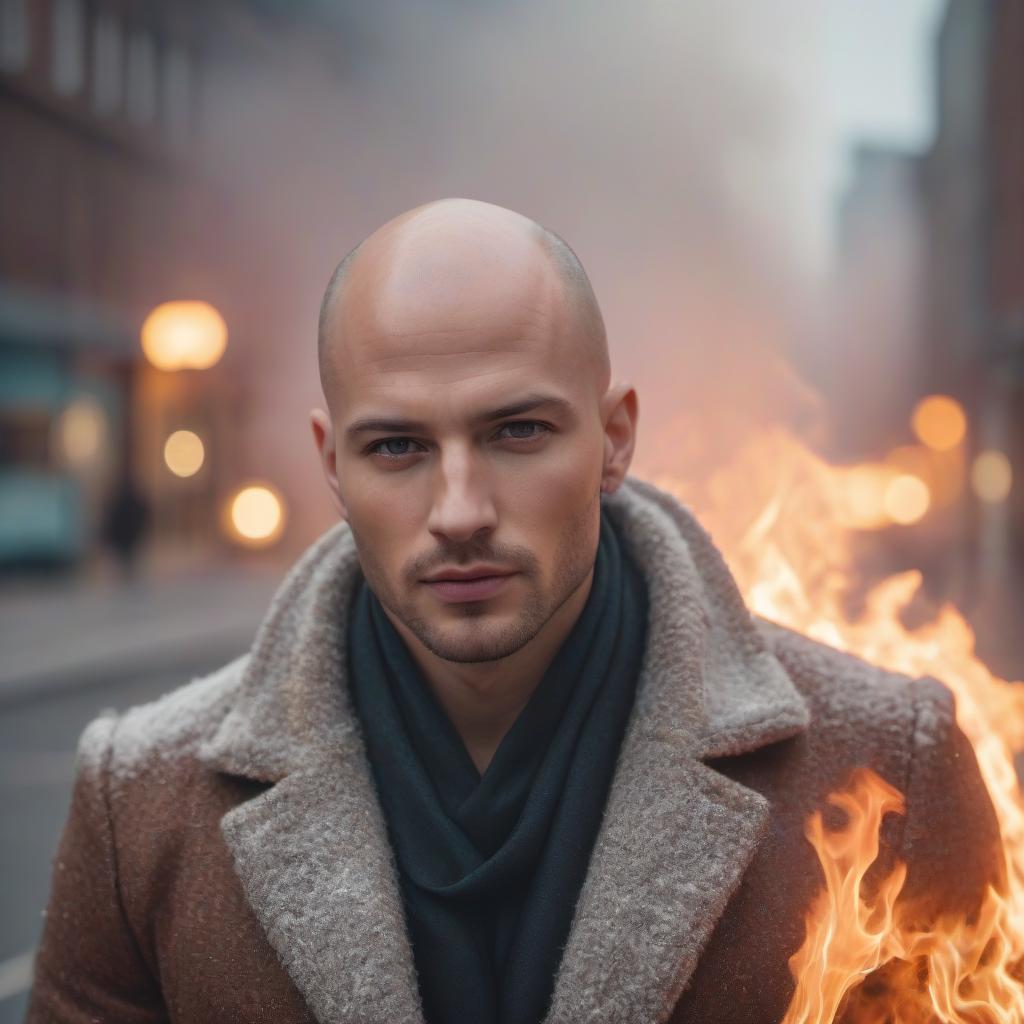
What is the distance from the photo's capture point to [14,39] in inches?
590

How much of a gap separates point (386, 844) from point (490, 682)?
0.97 feet

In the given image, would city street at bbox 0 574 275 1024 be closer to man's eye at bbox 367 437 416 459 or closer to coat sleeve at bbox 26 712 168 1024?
coat sleeve at bbox 26 712 168 1024

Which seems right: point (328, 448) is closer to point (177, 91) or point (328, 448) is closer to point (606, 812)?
point (606, 812)

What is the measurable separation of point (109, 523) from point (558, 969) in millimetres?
16901

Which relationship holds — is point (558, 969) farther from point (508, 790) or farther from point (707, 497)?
point (707, 497)

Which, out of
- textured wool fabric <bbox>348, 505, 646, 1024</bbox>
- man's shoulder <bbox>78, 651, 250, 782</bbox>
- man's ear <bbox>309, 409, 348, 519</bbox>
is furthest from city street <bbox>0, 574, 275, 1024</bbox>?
man's ear <bbox>309, 409, 348, 519</bbox>

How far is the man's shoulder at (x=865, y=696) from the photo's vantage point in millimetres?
1843

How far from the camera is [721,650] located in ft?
6.48

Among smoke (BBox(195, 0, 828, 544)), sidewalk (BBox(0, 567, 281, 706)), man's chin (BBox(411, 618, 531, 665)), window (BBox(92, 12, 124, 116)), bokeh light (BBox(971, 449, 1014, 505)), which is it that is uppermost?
window (BBox(92, 12, 124, 116))

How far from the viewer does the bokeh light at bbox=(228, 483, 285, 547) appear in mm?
4195

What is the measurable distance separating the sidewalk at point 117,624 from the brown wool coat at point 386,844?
8.30 m

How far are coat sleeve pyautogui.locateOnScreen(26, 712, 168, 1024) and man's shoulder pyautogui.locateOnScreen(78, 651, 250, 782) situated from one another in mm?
18

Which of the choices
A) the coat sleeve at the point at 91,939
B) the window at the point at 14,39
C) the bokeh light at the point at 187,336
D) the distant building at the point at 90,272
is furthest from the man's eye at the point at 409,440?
the window at the point at 14,39

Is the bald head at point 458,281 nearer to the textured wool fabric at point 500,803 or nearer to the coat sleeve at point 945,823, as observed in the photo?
the textured wool fabric at point 500,803
